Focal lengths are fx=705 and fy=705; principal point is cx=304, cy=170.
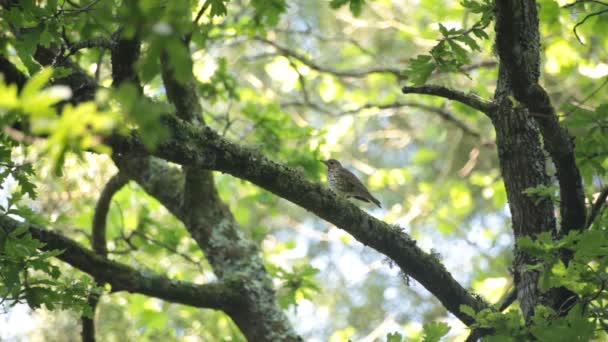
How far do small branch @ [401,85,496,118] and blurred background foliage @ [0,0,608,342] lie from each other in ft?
0.70

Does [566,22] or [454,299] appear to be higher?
[566,22]

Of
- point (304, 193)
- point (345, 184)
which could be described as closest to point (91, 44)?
point (304, 193)

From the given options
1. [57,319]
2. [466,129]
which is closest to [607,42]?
[466,129]

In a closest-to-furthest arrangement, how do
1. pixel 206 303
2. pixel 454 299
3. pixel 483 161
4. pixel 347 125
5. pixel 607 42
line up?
pixel 454 299 → pixel 206 303 → pixel 607 42 → pixel 347 125 → pixel 483 161

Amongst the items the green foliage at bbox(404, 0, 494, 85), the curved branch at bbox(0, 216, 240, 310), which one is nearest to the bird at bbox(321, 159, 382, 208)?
the curved branch at bbox(0, 216, 240, 310)

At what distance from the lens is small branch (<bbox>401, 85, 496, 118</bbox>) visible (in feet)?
11.9

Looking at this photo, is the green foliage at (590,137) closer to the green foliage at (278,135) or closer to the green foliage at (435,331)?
the green foliage at (435,331)

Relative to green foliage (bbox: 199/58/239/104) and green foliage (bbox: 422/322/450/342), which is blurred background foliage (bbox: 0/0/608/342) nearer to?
green foliage (bbox: 199/58/239/104)

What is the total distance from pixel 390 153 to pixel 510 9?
39.8ft

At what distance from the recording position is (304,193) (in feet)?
12.1

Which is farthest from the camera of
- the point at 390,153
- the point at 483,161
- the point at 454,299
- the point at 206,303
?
the point at 390,153

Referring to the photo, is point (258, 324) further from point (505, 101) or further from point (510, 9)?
point (510, 9)

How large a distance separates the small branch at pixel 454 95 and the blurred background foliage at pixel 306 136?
21cm

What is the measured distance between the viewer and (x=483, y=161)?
1240 centimetres
